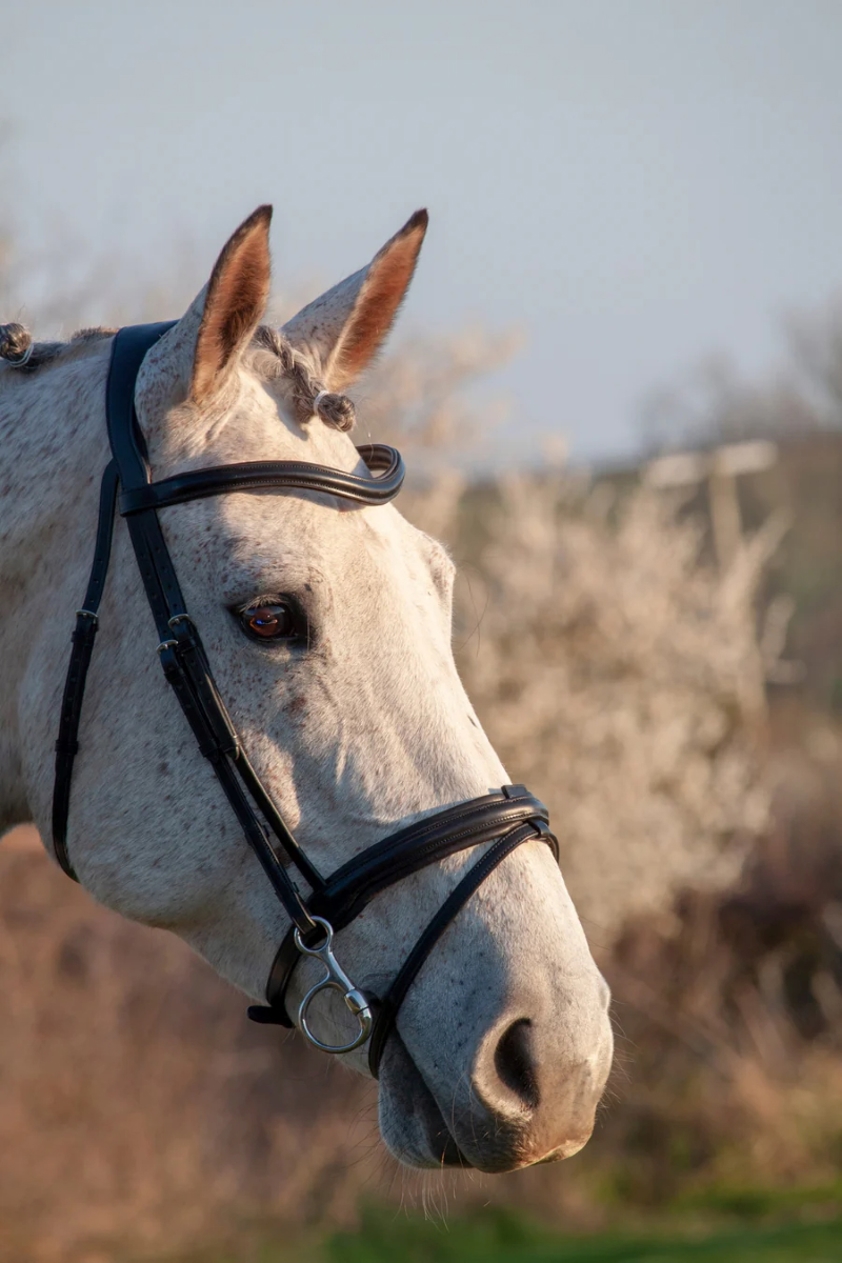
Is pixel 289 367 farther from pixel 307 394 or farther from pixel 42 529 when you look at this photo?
pixel 42 529

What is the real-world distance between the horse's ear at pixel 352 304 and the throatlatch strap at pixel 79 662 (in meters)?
0.57

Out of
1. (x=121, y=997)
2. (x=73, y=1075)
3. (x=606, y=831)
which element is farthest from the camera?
(x=606, y=831)

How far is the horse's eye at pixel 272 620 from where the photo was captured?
2184 millimetres

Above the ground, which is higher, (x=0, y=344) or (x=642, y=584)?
(x=0, y=344)

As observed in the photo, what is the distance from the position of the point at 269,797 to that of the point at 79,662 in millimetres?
479

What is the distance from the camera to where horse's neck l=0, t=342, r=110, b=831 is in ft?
7.73

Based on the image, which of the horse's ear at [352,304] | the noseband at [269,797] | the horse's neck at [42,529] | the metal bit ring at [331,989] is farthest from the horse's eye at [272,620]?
the horse's ear at [352,304]

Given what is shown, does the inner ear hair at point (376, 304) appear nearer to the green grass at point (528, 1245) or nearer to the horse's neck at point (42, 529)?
the horse's neck at point (42, 529)

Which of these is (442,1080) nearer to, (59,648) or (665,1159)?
(59,648)

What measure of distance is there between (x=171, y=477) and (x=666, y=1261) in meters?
7.54

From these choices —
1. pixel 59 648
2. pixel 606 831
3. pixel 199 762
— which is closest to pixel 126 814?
pixel 199 762

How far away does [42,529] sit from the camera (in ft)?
7.85

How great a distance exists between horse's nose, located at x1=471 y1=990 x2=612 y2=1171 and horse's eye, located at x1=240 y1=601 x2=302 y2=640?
0.82m

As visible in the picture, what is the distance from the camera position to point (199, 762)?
2.20 meters
